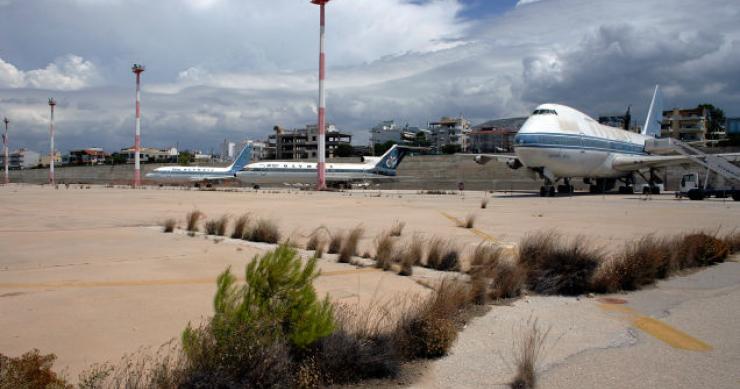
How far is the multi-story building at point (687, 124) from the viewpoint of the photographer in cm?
12562

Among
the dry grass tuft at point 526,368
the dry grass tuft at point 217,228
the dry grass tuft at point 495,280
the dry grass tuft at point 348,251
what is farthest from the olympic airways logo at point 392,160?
the dry grass tuft at point 526,368

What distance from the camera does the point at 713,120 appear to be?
5384 inches

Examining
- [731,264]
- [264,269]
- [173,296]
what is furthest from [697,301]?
[173,296]

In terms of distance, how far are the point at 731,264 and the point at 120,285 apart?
11.4 m

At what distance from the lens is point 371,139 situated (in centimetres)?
17125

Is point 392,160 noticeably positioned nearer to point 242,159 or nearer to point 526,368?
point 242,159

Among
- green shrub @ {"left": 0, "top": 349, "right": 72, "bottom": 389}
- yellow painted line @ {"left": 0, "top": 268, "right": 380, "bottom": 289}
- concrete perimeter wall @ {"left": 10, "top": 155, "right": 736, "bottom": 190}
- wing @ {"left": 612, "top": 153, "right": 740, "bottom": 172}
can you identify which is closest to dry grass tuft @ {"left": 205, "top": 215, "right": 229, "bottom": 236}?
yellow painted line @ {"left": 0, "top": 268, "right": 380, "bottom": 289}

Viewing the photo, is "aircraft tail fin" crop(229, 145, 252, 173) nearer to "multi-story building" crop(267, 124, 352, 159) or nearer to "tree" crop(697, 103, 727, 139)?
"multi-story building" crop(267, 124, 352, 159)

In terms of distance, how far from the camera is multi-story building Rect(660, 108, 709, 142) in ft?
412

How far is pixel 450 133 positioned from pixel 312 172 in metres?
109

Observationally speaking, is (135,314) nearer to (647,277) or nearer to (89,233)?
(647,277)

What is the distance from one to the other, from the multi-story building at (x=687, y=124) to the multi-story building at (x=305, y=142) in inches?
3236

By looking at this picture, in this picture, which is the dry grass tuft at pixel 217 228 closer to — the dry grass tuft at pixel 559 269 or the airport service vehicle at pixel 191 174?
the dry grass tuft at pixel 559 269

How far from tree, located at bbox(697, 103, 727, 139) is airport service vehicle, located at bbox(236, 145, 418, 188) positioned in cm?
10106
